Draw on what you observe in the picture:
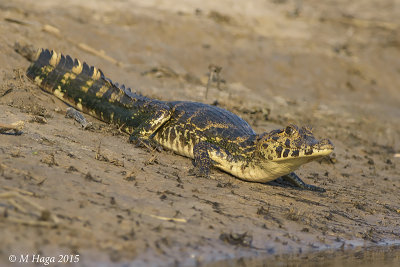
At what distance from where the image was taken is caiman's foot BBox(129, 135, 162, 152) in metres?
7.68

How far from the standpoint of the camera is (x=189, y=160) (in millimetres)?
7719

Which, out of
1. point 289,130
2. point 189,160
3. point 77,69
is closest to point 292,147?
point 289,130

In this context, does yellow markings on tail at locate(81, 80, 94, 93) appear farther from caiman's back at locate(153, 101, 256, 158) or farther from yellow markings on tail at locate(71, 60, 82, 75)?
caiman's back at locate(153, 101, 256, 158)

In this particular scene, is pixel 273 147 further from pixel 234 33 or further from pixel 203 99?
pixel 234 33

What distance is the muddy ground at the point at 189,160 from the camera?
4969 mm

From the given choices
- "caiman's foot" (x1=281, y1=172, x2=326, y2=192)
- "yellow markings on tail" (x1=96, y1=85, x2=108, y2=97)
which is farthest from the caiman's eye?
"yellow markings on tail" (x1=96, y1=85, x2=108, y2=97)

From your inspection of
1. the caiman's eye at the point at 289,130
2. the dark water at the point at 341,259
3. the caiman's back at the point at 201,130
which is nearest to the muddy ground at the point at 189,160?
the dark water at the point at 341,259

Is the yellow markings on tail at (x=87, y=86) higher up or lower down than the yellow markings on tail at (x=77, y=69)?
lower down

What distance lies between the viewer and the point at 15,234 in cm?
439

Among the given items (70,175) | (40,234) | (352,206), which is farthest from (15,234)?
(352,206)

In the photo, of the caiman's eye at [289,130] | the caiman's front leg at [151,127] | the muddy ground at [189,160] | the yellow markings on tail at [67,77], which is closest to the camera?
the muddy ground at [189,160]

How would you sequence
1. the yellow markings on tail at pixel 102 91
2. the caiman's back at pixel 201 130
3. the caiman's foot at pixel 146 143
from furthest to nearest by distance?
1. the yellow markings on tail at pixel 102 91
2. the caiman's foot at pixel 146 143
3. the caiman's back at pixel 201 130

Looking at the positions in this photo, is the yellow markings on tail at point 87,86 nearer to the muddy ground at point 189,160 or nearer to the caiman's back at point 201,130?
the muddy ground at point 189,160

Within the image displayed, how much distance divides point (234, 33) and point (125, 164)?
8978 millimetres
